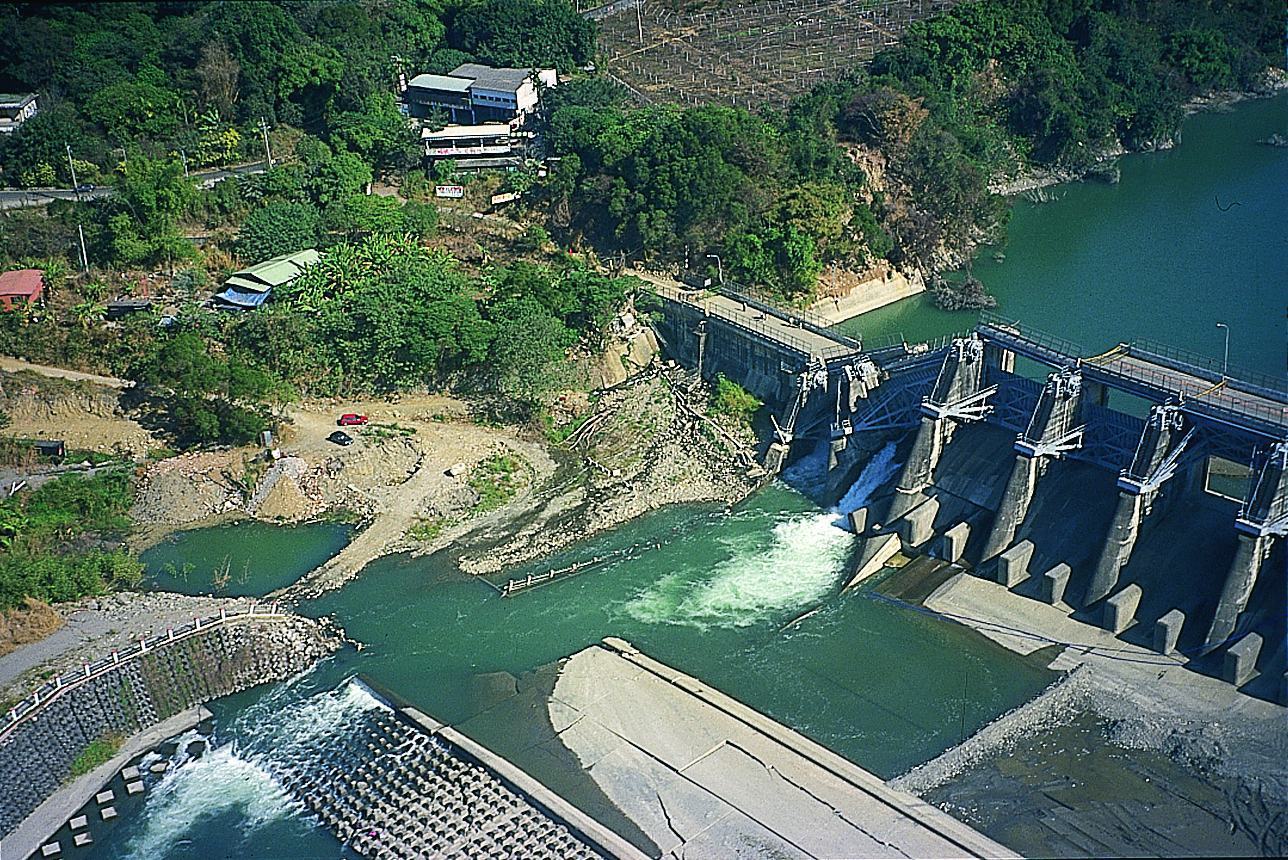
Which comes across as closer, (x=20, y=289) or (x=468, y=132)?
(x=20, y=289)

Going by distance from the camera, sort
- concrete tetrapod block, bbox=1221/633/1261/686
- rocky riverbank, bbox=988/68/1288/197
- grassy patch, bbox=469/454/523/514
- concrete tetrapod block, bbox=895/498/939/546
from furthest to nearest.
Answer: rocky riverbank, bbox=988/68/1288/197, grassy patch, bbox=469/454/523/514, concrete tetrapod block, bbox=895/498/939/546, concrete tetrapod block, bbox=1221/633/1261/686

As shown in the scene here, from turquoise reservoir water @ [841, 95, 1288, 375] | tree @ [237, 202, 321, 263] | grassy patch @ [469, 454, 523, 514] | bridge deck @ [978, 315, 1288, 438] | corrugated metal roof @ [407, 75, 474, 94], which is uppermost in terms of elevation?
corrugated metal roof @ [407, 75, 474, 94]

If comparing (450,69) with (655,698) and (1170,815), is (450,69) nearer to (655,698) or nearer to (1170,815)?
(655,698)

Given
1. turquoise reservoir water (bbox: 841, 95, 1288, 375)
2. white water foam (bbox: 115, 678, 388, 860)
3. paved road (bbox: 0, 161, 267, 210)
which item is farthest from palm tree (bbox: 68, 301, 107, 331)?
turquoise reservoir water (bbox: 841, 95, 1288, 375)

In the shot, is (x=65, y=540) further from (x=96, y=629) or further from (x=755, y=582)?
(x=755, y=582)

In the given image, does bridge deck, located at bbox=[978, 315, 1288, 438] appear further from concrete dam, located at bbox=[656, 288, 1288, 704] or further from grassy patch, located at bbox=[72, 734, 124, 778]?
grassy patch, located at bbox=[72, 734, 124, 778]

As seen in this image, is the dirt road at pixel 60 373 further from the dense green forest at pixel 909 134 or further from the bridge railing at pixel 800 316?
the bridge railing at pixel 800 316

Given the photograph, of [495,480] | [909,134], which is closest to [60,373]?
[495,480]
